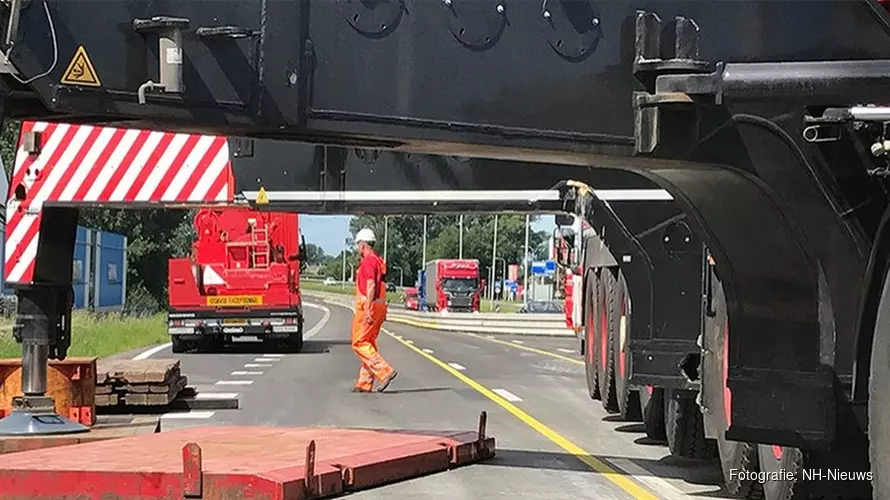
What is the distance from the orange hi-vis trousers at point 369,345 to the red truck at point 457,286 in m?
55.8

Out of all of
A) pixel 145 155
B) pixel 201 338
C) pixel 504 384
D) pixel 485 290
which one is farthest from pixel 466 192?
pixel 485 290

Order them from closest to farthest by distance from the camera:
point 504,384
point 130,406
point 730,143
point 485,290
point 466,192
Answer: point 730,143, point 466,192, point 130,406, point 504,384, point 485,290

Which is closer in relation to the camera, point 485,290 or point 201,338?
point 201,338

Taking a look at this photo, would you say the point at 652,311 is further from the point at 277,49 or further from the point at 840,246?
the point at 277,49

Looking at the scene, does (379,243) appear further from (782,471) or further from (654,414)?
(782,471)

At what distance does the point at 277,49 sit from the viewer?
534 centimetres

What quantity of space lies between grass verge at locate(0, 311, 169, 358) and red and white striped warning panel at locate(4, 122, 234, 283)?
11.7 metres

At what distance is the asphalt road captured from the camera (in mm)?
8352

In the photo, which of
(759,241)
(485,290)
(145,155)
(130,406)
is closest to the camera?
(759,241)

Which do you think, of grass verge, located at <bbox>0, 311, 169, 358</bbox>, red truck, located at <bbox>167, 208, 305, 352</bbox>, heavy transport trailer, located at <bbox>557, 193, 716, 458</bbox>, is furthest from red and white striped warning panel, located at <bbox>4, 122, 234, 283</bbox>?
red truck, located at <bbox>167, 208, 305, 352</bbox>

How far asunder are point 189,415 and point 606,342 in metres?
4.01

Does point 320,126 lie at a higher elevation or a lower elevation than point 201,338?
higher

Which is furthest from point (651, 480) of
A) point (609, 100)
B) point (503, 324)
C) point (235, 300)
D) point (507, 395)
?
point (503, 324)

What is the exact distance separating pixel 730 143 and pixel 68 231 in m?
5.34
